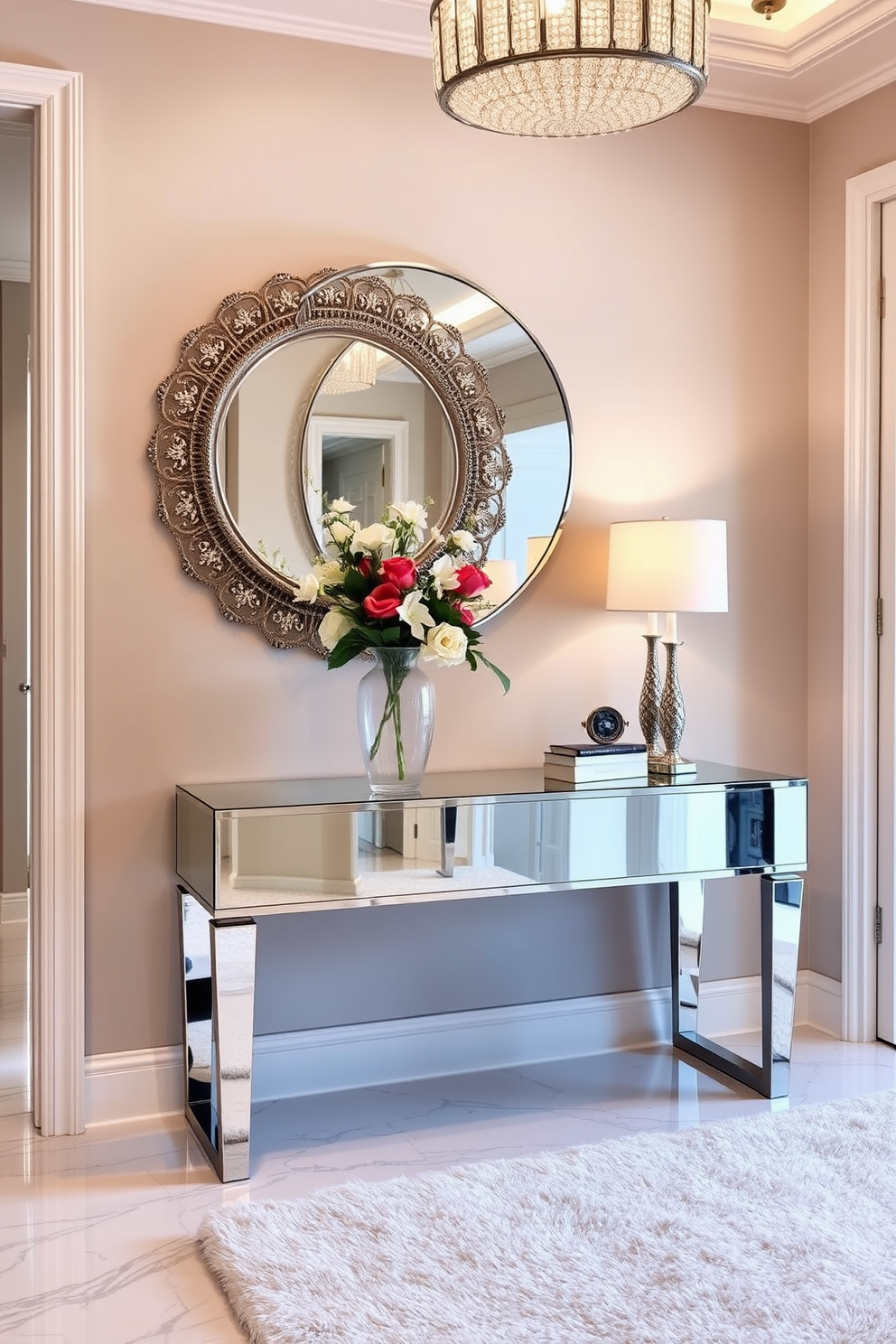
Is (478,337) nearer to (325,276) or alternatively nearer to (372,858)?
(325,276)

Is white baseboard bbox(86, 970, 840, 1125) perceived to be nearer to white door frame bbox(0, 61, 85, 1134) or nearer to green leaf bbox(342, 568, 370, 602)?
white door frame bbox(0, 61, 85, 1134)

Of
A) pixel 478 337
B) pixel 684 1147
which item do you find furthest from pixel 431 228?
pixel 684 1147

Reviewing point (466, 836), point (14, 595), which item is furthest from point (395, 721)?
point (14, 595)

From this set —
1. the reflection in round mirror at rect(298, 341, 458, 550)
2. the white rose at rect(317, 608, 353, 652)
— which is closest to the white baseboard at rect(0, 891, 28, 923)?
the reflection in round mirror at rect(298, 341, 458, 550)

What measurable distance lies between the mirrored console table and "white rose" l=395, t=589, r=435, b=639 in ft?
1.23

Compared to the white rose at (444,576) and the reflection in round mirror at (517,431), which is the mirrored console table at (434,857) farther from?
the reflection in round mirror at (517,431)

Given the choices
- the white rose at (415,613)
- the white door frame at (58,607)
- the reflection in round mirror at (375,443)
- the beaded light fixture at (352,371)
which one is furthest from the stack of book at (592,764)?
the white door frame at (58,607)

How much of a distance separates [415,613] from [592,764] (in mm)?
629

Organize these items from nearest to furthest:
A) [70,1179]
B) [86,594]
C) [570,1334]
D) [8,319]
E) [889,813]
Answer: [570,1334]
[70,1179]
[86,594]
[889,813]
[8,319]

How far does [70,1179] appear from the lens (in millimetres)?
2672

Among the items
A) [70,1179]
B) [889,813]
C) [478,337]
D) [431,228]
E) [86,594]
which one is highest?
[431,228]

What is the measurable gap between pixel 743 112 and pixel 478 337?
1128 millimetres

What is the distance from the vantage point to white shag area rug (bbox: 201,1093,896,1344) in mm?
2057

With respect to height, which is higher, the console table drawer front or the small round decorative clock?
the small round decorative clock
